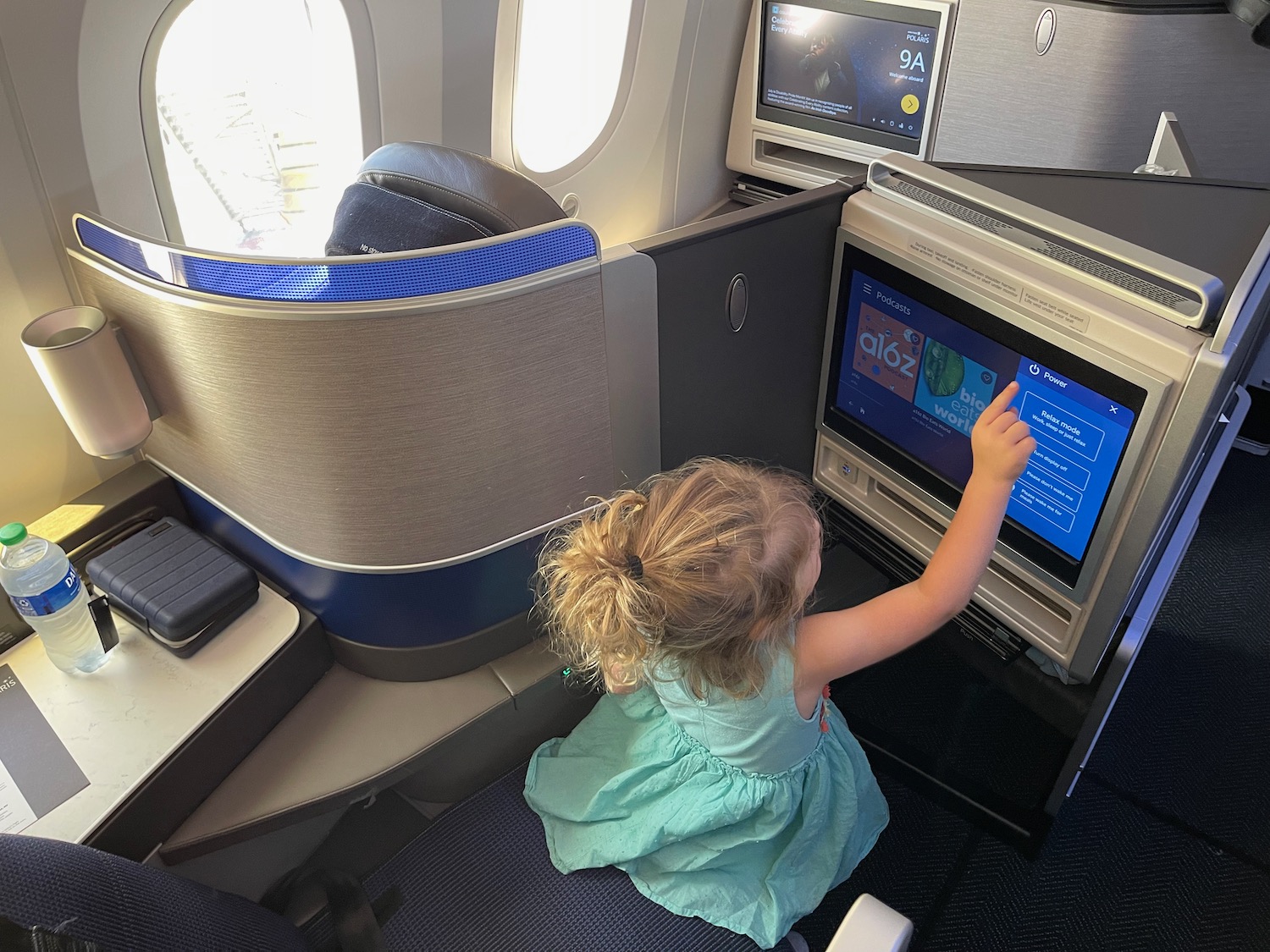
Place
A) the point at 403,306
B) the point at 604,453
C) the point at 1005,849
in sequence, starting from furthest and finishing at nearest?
the point at 1005,849 < the point at 604,453 < the point at 403,306

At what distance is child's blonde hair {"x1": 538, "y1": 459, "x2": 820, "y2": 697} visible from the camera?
3.98 feet

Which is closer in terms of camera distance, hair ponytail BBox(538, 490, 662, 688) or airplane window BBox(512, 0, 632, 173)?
hair ponytail BBox(538, 490, 662, 688)

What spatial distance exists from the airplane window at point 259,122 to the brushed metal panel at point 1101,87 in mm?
1416

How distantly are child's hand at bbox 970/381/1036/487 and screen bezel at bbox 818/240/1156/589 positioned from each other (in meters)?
0.09

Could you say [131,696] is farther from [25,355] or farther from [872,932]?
[872,932]

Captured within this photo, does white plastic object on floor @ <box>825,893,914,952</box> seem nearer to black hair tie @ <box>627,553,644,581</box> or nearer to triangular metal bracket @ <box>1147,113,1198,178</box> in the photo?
black hair tie @ <box>627,553,644,581</box>

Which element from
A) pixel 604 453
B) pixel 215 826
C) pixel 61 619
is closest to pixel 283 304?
pixel 604 453

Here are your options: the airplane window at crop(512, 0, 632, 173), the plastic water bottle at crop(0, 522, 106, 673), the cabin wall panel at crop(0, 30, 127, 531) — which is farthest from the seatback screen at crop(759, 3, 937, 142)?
the plastic water bottle at crop(0, 522, 106, 673)

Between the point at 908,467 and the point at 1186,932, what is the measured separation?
1.18 m

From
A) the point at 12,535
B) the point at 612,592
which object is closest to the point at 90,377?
the point at 12,535

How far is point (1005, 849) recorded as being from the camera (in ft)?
6.62

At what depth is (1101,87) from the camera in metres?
1.88

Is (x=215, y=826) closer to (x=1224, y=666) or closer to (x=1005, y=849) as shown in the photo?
(x=1005, y=849)

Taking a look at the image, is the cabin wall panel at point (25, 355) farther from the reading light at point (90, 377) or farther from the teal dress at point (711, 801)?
the teal dress at point (711, 801)
